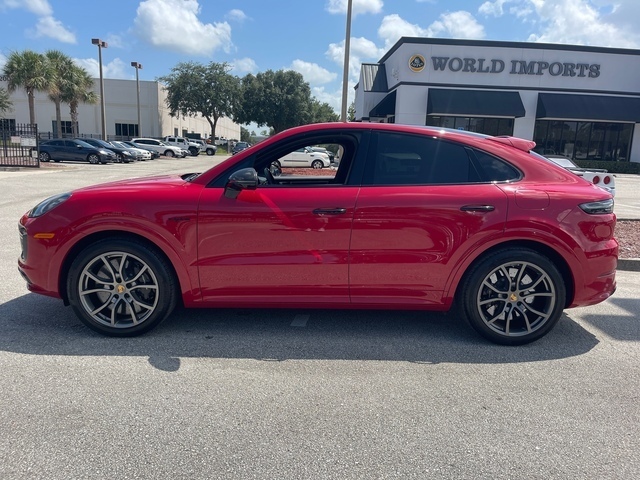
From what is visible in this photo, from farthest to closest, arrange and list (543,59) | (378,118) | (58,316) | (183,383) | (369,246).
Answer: (378,118), (543,59), (58,316), (369,246), (183,383)

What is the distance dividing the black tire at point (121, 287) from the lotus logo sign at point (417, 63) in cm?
2832

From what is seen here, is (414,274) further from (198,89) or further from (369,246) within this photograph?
(198,89)

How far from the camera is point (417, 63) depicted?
29.0 m

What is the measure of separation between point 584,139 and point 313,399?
34.2 metres

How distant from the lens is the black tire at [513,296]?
12.3 ft

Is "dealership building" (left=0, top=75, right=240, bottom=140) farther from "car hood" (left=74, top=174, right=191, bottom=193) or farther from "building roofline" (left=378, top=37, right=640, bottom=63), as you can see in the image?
"car hood" (left=74, top=174, right=191, bottom=193)

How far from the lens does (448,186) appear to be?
3762 mm

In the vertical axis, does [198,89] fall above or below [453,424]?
above

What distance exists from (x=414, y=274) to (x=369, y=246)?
0.43m

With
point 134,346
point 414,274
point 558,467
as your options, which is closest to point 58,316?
point 134,346

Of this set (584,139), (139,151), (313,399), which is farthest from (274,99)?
(313,399)

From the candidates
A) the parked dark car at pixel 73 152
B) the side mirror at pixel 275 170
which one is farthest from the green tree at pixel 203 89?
the side mirror at pixel 275 170

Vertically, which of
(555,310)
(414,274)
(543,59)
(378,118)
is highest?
(543,59)

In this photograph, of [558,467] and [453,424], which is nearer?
[558,467]
